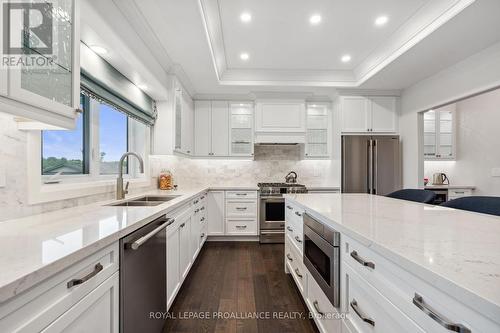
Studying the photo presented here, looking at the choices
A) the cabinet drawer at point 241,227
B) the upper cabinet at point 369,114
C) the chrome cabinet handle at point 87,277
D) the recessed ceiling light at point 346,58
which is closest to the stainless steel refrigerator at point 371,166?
the upper cabinet at point 369,114

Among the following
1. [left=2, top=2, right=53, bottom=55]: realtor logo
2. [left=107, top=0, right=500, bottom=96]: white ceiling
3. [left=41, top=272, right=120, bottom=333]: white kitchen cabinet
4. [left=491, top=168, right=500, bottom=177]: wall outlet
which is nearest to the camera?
[left=41, top=272, right=120, bottom=333]: white kitchen cabinet

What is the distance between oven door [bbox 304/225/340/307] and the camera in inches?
46.8

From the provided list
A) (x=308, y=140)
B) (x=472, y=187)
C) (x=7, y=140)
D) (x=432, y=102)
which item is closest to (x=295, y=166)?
(x=308, y=140)

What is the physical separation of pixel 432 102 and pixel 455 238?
3203 mm

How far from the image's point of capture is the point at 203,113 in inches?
161

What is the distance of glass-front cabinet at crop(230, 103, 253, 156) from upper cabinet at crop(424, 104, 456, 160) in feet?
11.4

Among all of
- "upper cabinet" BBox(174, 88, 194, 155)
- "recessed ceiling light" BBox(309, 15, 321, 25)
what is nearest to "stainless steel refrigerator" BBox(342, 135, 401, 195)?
"recessed ceiling light" BBox(309, 15, 321, 25)

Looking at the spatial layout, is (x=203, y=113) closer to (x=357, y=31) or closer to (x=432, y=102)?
(x=357, y=31)

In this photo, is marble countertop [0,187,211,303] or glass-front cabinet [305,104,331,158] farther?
glass-front cabinet [305,104,331,158]

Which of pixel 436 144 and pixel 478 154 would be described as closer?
pixel 478 154

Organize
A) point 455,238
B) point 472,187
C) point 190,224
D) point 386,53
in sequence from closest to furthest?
point 455,238 < point 190,224 < point 386,53 < point 472,187

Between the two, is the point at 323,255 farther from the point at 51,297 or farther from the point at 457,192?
the point at 457,192

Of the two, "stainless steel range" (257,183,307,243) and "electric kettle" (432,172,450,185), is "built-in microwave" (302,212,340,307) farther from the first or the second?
"electric kettle" (432,172,450,185)

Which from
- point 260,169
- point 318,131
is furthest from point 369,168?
point 260,169
